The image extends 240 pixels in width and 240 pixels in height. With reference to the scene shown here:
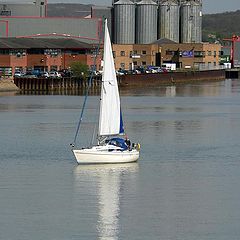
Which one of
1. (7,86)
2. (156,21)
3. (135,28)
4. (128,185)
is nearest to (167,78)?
(135,28)

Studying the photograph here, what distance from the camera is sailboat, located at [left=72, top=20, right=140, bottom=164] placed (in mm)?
31797

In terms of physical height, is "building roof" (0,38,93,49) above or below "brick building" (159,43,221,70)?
above

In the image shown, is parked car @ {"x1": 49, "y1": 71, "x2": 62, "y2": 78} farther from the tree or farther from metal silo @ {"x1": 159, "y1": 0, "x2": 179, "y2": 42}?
metal silo @ {"x1": 159, "y1": 0, "x2": 179, "y2": 42}

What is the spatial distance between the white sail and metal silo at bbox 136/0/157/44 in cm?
8153

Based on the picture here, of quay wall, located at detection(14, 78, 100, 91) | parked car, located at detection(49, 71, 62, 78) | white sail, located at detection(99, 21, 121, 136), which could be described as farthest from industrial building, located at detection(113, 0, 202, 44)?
white sail, located at detection(99, 21, 121, 136)

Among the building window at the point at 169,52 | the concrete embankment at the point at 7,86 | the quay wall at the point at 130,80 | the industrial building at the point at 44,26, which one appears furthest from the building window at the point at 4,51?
the building window at the point at 169,52

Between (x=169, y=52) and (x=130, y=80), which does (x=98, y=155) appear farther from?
(x=169, y=52)

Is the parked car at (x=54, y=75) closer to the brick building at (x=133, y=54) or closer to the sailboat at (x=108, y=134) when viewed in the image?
the brick building at (x=133, y=54)

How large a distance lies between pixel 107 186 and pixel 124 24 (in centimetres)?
8658

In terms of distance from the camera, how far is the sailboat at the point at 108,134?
31.8 m

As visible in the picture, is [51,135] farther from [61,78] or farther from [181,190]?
[61,78]

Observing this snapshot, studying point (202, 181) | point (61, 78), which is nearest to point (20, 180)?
point (202, 181)

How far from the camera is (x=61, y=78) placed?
3388 inches

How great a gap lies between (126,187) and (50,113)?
26978 mm
